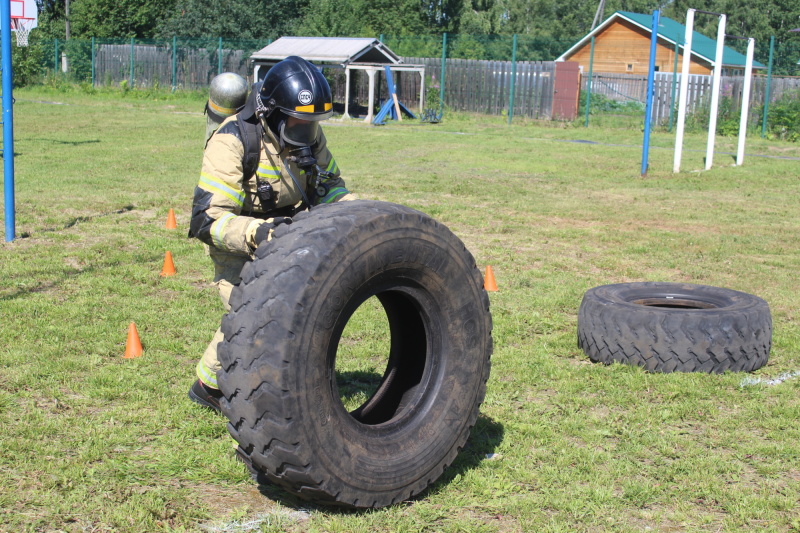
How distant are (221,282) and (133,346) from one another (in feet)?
4.97

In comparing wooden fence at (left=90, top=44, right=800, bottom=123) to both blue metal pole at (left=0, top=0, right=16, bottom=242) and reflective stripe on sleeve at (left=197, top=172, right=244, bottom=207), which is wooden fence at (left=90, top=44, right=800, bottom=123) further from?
reflective stripe on sleeve at (left=197, top=172, right=244, bottom=207)

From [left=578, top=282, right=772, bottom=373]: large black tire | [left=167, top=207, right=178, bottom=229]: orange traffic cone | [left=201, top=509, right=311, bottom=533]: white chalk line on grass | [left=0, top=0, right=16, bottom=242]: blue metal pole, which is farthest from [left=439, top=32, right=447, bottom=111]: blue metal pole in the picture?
[left=201, top=509, right=311, bottom=533]: white chalk line on grass

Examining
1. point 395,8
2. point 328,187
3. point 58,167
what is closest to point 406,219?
point 328,187

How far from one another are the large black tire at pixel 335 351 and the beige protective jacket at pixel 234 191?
0.59 m

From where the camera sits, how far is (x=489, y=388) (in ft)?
17.0

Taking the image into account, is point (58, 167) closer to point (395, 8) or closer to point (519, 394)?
point (519, 394)

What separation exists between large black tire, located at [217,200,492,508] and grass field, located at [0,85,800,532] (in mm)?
293

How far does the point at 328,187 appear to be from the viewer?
4562 millimetres

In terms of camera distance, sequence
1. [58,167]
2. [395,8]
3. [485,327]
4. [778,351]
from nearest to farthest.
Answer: [485,327], [778,351], [58,167], [395,8]

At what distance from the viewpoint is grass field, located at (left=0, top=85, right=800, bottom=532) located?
3660 mm

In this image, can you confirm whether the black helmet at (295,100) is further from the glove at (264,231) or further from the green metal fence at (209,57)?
the green metal fence at (209,57)

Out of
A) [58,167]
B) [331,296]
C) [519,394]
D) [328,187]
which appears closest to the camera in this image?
[331,296]

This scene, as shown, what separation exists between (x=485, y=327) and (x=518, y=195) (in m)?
9.55

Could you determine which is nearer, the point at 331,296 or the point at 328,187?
the point at 331,296
